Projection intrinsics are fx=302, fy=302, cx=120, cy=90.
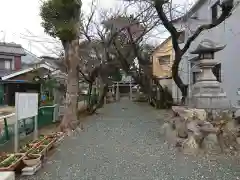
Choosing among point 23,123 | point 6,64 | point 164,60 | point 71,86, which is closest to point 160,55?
point 164,60

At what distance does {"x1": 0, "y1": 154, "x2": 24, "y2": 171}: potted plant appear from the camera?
17.0ft

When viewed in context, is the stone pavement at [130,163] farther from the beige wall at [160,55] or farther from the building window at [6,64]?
the building window at [6,64]

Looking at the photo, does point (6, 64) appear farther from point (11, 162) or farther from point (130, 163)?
point (130, 163)

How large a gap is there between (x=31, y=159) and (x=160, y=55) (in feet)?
79.0

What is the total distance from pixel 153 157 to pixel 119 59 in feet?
46.9

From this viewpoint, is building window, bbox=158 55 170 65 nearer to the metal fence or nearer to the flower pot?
the metal fence

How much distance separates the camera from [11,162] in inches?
215

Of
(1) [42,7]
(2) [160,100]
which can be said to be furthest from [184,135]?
(2) [160,100]

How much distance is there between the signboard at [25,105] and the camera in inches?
279

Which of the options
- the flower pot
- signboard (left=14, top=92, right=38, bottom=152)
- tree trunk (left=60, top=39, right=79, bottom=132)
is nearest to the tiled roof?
tree trunk (left=60, top=39, right=79, bottom=132)

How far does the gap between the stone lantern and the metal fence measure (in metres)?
5.33

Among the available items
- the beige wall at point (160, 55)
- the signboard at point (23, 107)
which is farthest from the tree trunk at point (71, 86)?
the beige wall at point (160, 55)

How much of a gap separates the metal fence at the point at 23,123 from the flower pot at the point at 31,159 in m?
2.22

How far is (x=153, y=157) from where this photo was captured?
6785 mm
